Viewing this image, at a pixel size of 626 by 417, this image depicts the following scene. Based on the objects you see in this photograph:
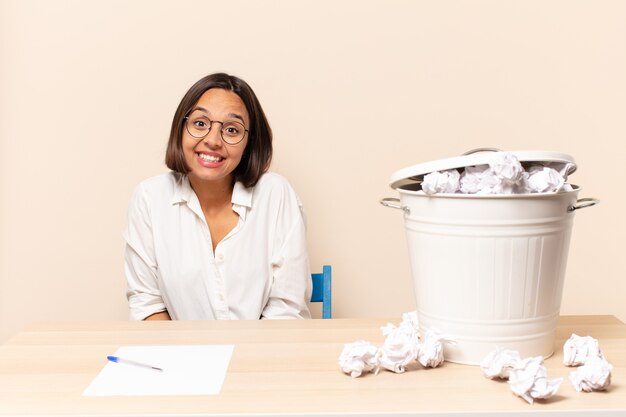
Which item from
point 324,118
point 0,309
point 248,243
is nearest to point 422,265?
point 248,243

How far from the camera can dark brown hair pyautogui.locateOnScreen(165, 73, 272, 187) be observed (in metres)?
2.06

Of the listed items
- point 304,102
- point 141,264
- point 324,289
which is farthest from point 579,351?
point 304,102

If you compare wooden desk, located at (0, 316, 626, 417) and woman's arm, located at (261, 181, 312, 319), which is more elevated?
wooden desk, located at (0, 316, 626, 417)

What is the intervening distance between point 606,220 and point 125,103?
1840 mm

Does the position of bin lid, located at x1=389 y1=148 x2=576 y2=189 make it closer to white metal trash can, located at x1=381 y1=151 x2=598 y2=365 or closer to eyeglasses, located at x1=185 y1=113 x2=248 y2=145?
white metal trash can, located at x1=381 y1=151 x2=598 y2=365

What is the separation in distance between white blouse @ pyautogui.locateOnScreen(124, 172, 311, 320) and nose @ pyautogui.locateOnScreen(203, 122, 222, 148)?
0.51 feet

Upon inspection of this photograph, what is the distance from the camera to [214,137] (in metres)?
2.01

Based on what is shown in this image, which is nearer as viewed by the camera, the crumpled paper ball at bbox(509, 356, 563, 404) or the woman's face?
the crumpled paper ball at bbox(509, 356, 563, 404)

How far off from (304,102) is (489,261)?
1.58 meters

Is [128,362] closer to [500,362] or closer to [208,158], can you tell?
[500,362]

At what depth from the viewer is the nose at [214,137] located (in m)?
2.00

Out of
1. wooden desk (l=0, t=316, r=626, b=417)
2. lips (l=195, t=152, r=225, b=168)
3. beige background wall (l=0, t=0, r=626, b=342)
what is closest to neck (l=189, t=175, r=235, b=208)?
lips (l=195, t=152, r=225, b=168)

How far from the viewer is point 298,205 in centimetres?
218

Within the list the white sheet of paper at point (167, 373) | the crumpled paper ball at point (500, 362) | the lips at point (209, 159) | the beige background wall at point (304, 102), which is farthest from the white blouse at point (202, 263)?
the crumpled paper ball at point (500, 362)
